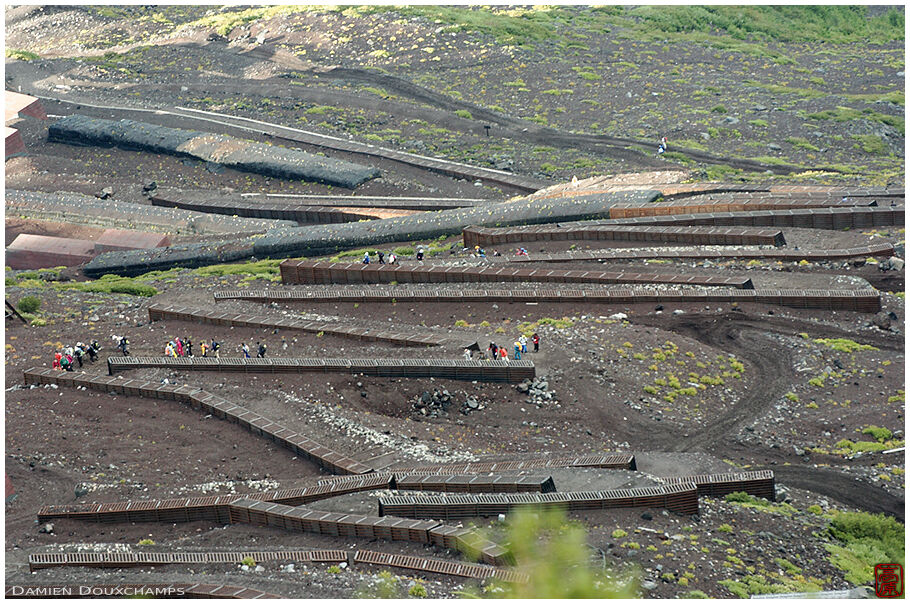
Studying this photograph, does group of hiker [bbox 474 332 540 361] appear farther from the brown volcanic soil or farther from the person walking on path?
the person walking on path

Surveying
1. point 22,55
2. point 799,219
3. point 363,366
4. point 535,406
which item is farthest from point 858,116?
point 22,55

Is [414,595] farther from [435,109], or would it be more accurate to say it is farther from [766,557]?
[435,109]

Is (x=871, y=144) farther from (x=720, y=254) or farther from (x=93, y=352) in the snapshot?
(x=93, y=352)

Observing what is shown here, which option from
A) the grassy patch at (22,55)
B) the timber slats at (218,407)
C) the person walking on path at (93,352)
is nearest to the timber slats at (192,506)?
the timber slats at (218,407)

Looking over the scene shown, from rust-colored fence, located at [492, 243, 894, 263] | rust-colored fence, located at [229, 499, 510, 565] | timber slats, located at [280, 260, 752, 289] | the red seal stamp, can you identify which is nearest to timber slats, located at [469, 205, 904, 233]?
rust-colored fence, located at [492, 243, 894, 263]

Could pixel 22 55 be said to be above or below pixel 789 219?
above

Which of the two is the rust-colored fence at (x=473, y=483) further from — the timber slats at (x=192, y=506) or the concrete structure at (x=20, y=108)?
the concrete structure at (x=20, y=108)
